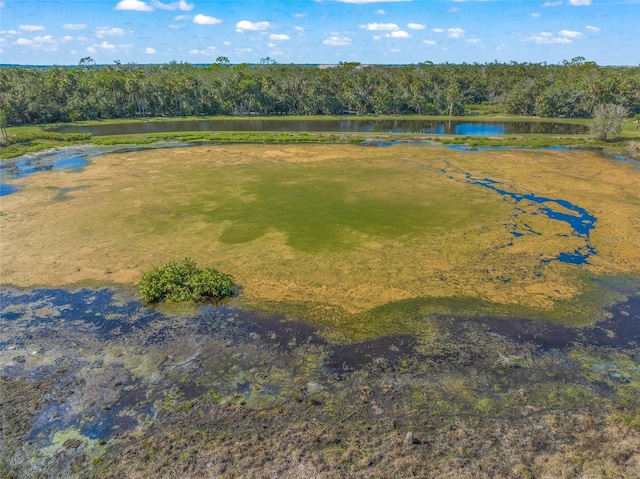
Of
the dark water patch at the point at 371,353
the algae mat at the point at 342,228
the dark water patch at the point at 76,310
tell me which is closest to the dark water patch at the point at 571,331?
the algae mat at the point at 342,228

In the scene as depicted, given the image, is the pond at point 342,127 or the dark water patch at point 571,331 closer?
the dark water patch at point 571,331

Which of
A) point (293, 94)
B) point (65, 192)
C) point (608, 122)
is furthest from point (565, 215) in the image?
point (293, 94)

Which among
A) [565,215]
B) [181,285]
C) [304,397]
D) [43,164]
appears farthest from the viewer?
[43,164]

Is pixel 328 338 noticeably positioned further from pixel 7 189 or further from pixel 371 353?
pixel 7 189

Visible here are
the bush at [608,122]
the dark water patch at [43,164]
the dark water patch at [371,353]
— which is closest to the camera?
the dark water patch at [371,353]

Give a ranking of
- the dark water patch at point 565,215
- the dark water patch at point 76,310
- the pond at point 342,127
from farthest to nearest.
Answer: the pond at point 342,127, the dark water patch at point 565,215, the dark water patch at point 76,310

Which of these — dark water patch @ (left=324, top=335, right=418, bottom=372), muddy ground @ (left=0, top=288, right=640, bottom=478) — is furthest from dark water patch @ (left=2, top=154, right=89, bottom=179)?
dark water patch @ (left=324, top=335, right=418, bottom=372)

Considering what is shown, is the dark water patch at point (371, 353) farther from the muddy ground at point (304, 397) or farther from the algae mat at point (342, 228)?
the algae mat at point (342, 228)
